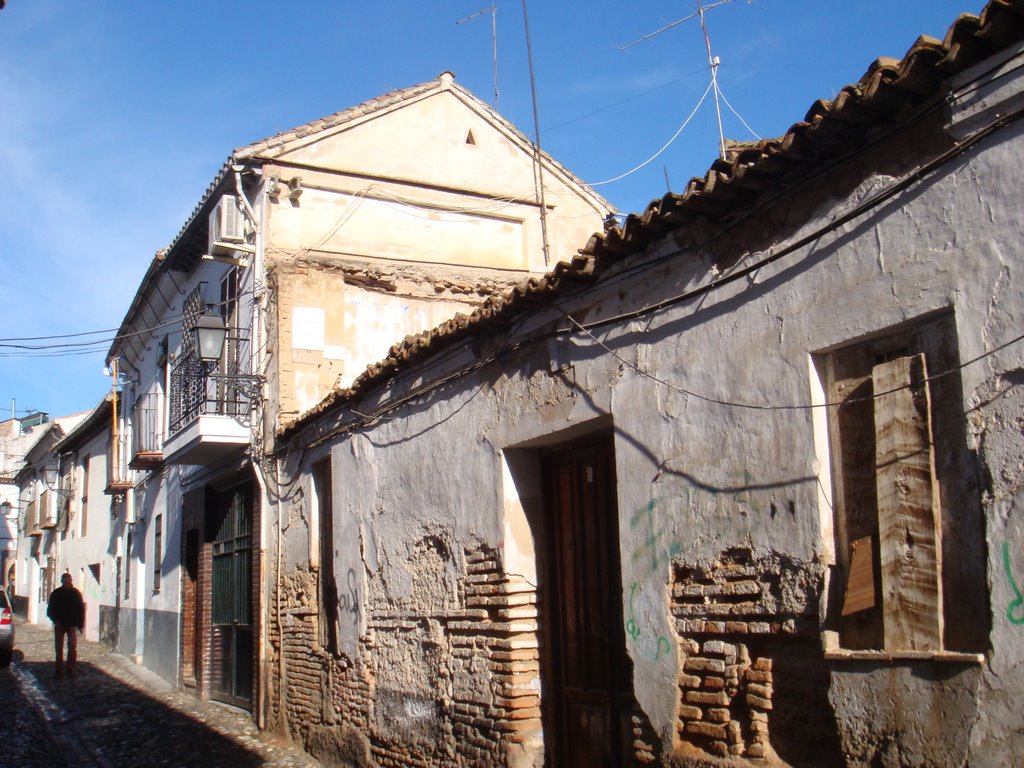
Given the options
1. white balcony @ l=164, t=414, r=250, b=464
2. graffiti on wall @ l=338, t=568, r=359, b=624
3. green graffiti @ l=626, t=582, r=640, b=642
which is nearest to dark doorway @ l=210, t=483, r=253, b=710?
white balcony @ l=164, t=414, r=250, b=464

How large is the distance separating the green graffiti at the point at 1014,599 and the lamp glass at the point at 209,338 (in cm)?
974

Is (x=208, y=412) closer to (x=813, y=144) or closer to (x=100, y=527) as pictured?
(x=813, y=144)

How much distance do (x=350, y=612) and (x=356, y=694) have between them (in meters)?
0.71

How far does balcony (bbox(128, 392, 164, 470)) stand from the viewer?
17.1 meters

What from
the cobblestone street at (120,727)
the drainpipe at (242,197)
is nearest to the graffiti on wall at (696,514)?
the cobblestone street at (120,727)

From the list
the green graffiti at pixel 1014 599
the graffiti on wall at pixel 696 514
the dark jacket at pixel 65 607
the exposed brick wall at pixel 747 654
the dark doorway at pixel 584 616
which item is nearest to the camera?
the green graffiti at pixel 1014 599

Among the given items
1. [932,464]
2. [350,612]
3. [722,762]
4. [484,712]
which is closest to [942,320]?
[932,464]

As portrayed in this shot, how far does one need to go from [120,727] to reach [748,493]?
946cm

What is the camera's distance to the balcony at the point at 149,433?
17.1 m

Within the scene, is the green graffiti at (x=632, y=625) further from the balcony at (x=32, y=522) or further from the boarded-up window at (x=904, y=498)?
the balcony at (x=32, y=522)

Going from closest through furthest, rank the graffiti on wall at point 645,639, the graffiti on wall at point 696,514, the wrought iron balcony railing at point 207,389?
the graffiti on wall at point 696,514
the graffiti on wall at point 645,639
the wrought iron balcony railing at point 207,389

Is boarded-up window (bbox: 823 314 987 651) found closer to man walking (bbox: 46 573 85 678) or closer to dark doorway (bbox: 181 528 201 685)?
dark doorway (bbox: 181 528 201 685)

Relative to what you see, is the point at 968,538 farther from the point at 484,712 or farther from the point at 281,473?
the point at 281,473

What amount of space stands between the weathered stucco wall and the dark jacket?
10189 mm
